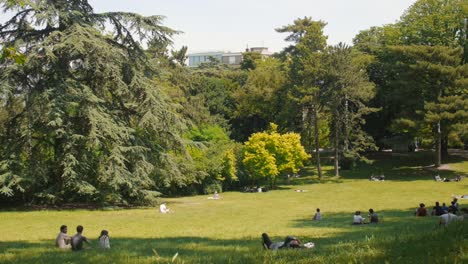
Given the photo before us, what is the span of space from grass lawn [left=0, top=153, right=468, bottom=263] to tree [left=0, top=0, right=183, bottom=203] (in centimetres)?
249

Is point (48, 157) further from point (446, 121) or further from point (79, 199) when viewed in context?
point (446, 121)

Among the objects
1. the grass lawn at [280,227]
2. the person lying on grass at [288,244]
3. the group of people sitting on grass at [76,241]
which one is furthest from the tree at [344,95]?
the group of people sitting on grass at [76,241]

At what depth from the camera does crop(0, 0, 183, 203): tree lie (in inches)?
1155

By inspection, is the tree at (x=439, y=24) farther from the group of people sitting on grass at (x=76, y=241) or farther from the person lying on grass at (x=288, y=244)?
the group of people sitting on grass at (x=76, y=241)

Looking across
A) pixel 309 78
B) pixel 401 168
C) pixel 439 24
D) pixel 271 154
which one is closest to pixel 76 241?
pixel 271 154

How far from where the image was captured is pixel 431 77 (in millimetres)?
49656

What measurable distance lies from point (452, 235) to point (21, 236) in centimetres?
1661

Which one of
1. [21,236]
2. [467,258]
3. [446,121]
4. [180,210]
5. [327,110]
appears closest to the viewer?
[467,258]

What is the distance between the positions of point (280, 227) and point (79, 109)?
50.1 ft

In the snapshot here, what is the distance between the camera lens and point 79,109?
29.9 meters

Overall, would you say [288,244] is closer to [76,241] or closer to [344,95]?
[76,241]

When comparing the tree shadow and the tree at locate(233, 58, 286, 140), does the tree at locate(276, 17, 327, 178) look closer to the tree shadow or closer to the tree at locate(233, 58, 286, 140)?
the tree shadow

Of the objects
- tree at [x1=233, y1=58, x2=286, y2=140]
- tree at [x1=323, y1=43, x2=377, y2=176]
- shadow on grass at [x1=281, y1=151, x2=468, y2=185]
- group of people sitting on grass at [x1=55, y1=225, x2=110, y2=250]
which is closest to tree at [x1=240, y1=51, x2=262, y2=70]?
tree at [x1=233, y1=58, x2=286, y2=140]

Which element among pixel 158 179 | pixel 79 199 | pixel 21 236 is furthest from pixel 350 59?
pixel 21 236
